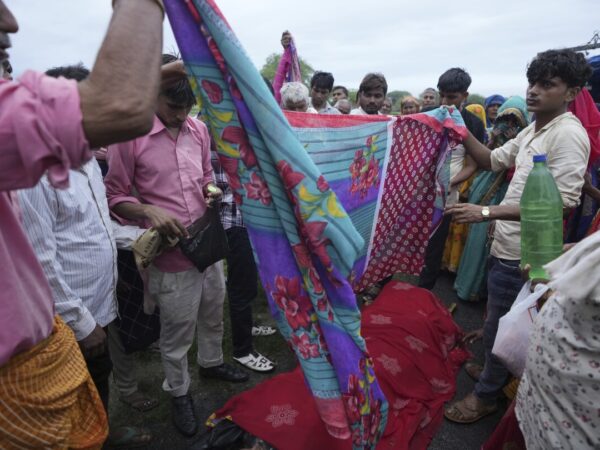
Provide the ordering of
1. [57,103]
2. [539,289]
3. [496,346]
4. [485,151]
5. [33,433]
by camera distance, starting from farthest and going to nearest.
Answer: [485,151]
[496,346]
[539,289]
[33,433]
[57,103]

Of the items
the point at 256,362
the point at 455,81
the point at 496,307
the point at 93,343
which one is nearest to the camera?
the point at 93,343

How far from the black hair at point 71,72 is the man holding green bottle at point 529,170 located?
2397 millimetres

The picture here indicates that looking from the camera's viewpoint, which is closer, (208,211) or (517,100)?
(208,211)

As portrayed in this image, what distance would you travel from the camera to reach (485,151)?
2869 millimetres

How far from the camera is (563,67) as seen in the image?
226 centimetres

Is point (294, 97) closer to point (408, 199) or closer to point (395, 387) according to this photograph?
point (408, 199)

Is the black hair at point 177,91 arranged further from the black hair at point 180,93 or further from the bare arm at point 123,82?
the bare arm at point 123,82

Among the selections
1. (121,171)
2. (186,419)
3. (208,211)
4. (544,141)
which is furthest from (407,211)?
(186,419)

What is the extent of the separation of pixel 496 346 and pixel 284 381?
1.13m

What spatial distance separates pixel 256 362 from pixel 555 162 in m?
2.61

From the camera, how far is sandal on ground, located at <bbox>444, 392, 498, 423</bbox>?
2.60 metres

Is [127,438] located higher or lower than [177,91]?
lower

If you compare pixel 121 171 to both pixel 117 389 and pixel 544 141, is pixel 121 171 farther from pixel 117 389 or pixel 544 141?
pixel 544 141

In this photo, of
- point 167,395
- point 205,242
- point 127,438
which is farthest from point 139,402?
point 205,242
